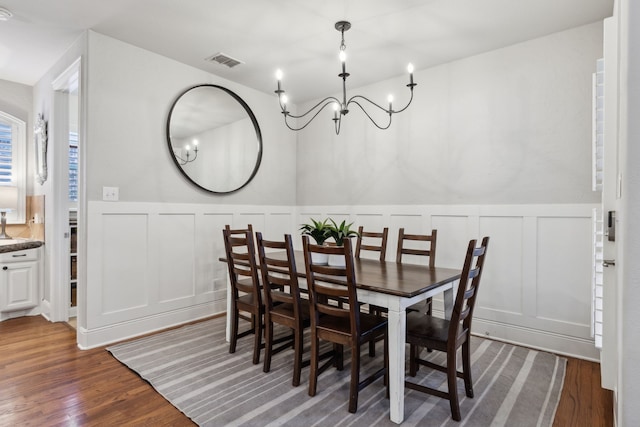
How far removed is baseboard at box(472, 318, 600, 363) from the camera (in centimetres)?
264

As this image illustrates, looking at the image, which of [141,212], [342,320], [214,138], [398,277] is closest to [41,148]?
[141,212]

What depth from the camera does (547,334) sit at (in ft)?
9.25

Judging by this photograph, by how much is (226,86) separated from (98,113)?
1384mm

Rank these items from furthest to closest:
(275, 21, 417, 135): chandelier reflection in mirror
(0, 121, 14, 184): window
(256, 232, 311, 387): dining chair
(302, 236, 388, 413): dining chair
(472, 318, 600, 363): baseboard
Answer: (0, 121, 14, 184): window, (472, 318, 600, 363): baseboard, (275, 21, 417, 135): chandelier reflection in mirror, (256, 232, 311, 387): dining chair, (302, 236, 388, 413): dining chair

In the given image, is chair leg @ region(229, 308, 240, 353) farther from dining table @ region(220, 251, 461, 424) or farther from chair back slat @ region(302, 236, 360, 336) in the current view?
chair back slat @ region(302, 236, 360, 336)

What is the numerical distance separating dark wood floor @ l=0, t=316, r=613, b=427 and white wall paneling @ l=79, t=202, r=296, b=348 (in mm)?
335

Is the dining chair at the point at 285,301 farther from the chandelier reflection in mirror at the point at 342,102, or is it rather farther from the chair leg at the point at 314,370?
the chandelier reflection in mirror at the point at 342,102

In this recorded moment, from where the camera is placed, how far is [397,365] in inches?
71.9

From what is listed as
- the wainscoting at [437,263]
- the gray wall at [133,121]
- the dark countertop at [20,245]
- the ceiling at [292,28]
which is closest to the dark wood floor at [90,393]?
the wainscoting at [437,263]

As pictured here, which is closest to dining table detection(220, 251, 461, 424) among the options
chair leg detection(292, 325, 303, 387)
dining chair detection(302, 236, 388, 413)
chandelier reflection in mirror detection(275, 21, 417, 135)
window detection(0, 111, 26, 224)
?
dining chair detection(302, 236, 388, 413)

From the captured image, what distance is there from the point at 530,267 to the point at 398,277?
4.84 ft

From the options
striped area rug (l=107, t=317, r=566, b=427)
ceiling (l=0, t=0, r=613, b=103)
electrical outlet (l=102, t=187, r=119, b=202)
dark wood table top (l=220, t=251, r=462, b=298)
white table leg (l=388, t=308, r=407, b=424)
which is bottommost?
striped area rug (l=107, t=317, r=566, b=427)

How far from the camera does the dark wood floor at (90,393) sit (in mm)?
1877

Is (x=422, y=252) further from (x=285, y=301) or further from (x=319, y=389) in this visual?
(x=319, y=389)
